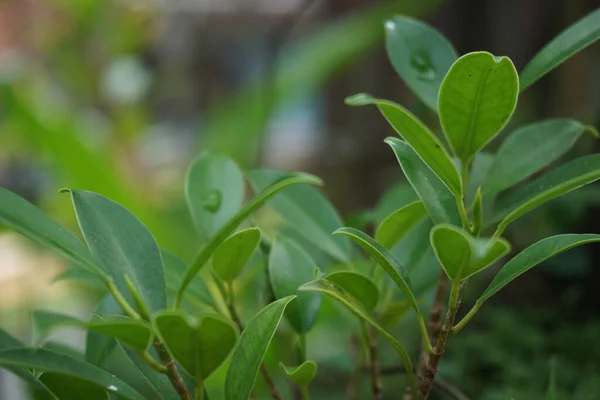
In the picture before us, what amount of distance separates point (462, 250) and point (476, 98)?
0.07 m

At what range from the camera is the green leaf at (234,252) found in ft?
0.91

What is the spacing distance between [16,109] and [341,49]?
584 mm

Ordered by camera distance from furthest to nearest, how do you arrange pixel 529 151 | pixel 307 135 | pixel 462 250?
pixel 307 135 < pixel 529 151 < pixel 462 250

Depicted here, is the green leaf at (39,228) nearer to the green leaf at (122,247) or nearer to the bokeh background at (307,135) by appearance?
the green leaf at (122,247)

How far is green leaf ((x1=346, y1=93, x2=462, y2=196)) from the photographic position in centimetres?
24

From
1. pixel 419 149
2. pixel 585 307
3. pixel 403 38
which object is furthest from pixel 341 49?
pixel 419 149

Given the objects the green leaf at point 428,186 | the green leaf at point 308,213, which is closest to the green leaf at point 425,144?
the green leaf at point 428,186

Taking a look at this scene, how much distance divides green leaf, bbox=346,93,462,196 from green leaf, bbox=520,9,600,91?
0.07 meters

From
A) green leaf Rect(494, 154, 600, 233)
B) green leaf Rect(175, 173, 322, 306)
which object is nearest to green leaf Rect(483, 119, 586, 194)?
green leaf Rect(494, 154, 600, 233)

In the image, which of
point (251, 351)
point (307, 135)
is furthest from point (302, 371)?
point (307, 135)

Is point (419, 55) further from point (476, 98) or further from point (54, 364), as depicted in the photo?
point (54, 364)

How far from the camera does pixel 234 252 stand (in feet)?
0.95

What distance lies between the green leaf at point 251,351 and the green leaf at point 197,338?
0.6 inches

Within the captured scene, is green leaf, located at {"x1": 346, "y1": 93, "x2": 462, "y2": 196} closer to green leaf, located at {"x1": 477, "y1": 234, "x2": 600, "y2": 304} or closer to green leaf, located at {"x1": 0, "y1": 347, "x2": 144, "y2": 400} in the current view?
green leaf, located at {"x1": 477, "y1": 234, "x2": 600, "y2": 304}
